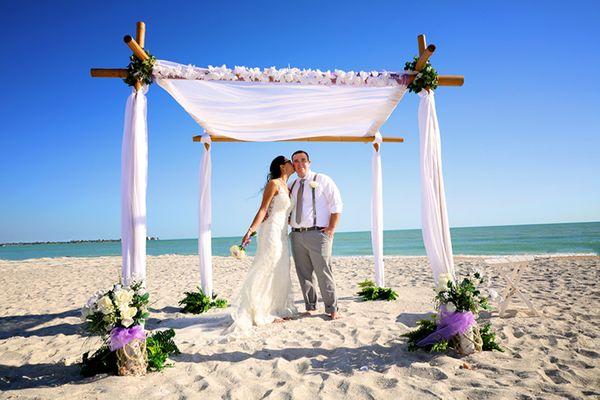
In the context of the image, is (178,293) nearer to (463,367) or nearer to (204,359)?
(204,359)

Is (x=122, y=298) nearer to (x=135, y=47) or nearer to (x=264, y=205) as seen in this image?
(x=264, y=205)

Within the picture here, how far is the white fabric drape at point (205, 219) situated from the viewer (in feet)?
18.0

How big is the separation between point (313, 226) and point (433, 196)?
1677 mm

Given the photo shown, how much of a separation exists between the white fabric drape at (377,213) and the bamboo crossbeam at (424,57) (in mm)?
2092

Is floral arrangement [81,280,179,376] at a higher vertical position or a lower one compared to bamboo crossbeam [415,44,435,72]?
lower

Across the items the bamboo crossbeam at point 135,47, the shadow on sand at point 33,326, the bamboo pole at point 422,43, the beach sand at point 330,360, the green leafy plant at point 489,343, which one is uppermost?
the bamboo pole at point 422,43

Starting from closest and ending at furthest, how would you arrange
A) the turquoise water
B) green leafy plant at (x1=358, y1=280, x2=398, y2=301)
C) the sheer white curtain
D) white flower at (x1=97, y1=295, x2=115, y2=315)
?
white flower at (x1=97, y1=295, x2=115, y2=315) < the sheer white curtain < green leafy plant at (x1=358, y1=280, x2=398, y2=301) < the turquoise water

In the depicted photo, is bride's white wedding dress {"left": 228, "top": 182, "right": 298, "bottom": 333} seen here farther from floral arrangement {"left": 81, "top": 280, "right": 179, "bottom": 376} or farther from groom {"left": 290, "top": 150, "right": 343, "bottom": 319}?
floral arrangement {"left": 81, "top": 280, "right": 179, "bottom": 376}

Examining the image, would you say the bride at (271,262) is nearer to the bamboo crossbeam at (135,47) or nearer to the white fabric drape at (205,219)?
the white fabric drape at (205,219)

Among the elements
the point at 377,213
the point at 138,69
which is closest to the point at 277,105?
the point at 138,69

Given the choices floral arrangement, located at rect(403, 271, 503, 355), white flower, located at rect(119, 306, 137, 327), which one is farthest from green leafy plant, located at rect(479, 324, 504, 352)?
white flower, located at rect(119, 306, 137, 327)

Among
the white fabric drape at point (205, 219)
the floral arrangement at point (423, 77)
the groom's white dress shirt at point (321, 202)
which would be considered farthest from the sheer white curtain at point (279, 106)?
the groom's white dress shirt at point (321, 202)

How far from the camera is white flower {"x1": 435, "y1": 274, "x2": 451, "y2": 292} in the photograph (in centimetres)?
317

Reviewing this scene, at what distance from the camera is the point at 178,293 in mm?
7086
